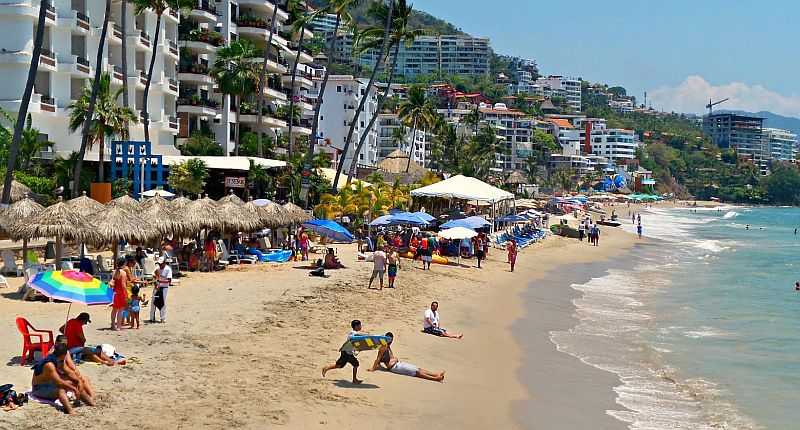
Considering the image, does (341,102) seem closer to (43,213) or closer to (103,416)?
(43,213)

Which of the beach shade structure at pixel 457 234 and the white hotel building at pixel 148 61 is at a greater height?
the white hotel building at pixel 148 61

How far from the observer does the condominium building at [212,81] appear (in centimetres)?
4909

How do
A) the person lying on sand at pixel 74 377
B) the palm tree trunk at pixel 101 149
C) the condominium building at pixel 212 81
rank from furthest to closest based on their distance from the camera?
the condominium building at pixel 212 81 < the palm tree trunk at pixel 101 149 < the person lying on sand at pixel 74 377

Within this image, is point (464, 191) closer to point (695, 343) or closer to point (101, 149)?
point (101, 149)

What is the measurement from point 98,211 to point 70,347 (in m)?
9.42

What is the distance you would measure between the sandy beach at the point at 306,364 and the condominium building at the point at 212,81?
25.8 meters

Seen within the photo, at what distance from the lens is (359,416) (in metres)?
12.0

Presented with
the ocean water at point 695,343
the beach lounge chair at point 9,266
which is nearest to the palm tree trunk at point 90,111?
the beach lounge chair at point 9,266

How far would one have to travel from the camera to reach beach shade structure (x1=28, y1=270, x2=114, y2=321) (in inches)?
528

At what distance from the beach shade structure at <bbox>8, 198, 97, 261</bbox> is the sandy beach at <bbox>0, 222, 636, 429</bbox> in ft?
7.05

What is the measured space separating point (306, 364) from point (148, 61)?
112ft

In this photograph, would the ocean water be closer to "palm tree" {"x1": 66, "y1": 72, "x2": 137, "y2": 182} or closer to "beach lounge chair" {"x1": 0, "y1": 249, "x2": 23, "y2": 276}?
"beach lounge chair" {"x1": 0, "y1": 249, "x2": 23, "y2": 276}

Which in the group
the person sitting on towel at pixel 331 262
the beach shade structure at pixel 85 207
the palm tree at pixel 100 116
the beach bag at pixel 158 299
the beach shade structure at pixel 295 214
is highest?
the palm tree at pixel 100 116

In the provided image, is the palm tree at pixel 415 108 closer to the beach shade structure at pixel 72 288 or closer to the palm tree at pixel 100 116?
the palm tree at pixel 100 116
